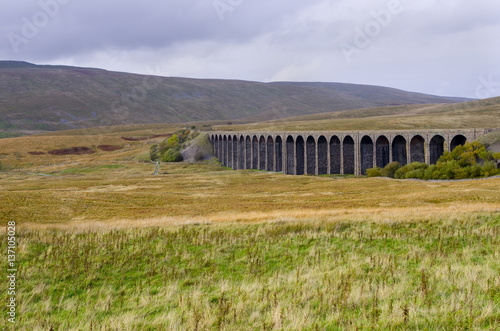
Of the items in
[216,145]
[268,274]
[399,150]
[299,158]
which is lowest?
[268,274]

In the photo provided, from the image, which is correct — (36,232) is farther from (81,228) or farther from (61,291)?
(61,291)

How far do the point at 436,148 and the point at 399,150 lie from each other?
6730 mm

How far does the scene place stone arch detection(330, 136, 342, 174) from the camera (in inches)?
2726

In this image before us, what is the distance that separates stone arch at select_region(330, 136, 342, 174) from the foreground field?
50666 mm

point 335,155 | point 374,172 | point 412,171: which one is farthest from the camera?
point 335,155

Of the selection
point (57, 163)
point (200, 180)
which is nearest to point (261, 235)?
point (200, 180)

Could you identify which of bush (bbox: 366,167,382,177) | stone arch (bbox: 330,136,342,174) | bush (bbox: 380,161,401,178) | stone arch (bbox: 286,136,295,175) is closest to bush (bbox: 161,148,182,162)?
stone arch (bbox: 286,136,295,175)

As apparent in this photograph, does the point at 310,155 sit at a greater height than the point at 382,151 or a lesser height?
lesser

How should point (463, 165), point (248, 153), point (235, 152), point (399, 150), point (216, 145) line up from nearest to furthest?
point (463, 165) → point (399, 150) → point (248, 153) → point (235, 152) → point (216, 145)

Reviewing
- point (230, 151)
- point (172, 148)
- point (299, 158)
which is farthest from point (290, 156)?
point (172, 148)

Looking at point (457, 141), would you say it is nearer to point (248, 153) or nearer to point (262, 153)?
point (262, 153)

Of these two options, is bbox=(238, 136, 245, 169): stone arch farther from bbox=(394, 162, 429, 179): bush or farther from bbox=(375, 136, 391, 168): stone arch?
bbox=(394, 162, 429, 179): bush

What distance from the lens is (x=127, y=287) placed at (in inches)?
496

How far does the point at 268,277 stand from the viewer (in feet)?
42.1
